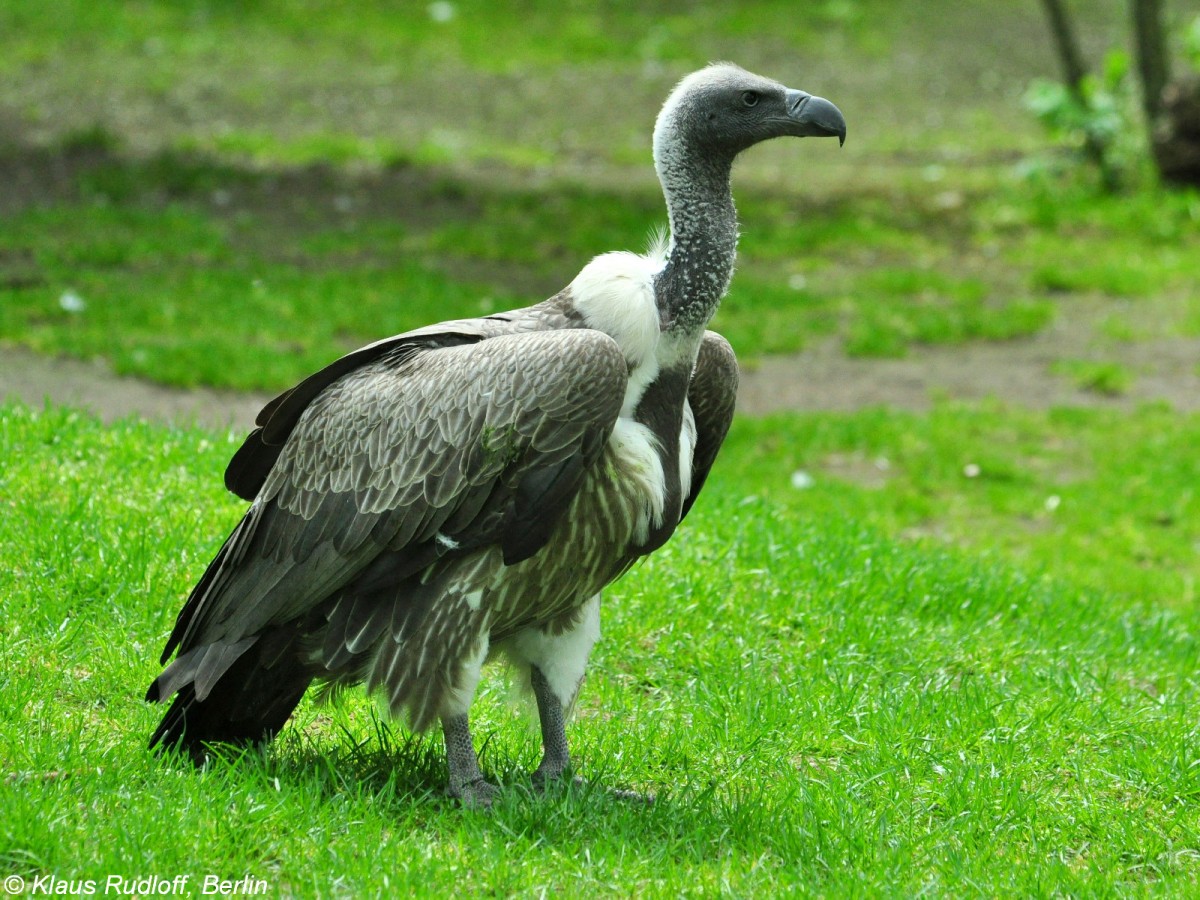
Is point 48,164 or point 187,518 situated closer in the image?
point 187,518

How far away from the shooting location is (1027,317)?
11266 millimetres

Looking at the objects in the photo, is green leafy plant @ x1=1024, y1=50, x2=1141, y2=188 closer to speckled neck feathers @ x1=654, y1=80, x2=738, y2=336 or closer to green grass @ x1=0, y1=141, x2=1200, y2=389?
green grass @ x1=0, y1=141, x2=1200, y2=389

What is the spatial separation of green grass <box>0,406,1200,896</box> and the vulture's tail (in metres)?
0.12

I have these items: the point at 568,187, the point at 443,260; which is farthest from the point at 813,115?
the point at 568,187

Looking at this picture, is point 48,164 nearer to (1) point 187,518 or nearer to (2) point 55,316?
(2) point 55,316

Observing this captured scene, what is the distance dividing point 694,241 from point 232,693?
6.10 ft

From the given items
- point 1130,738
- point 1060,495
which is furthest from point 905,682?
point 1060,495

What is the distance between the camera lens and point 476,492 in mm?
3793

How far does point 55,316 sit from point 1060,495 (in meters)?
6.54

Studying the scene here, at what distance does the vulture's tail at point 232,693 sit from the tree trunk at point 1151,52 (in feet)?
37.8

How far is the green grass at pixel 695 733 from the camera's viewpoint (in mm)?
3549

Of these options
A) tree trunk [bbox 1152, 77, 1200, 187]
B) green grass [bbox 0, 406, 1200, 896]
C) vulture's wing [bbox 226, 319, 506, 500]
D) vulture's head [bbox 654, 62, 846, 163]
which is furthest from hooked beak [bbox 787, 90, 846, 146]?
tree trunk [bbox 1152, 77, 1200, 187]

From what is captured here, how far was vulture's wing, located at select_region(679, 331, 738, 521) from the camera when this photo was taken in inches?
173

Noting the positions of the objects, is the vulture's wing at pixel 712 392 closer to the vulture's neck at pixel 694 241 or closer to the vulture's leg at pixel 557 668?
the vulture's neck at pixel 694 241
